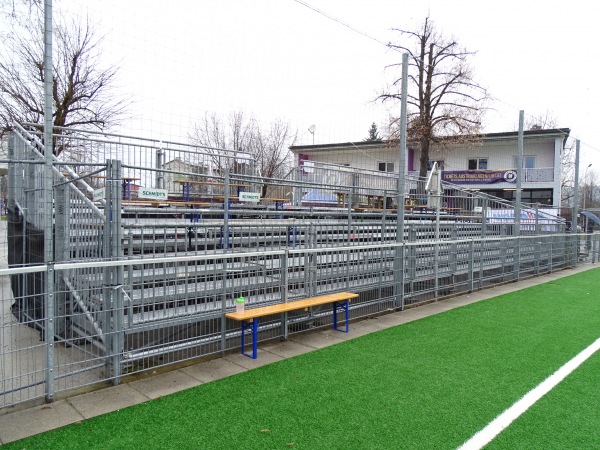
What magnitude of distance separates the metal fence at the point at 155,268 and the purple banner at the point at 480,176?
19.8 meters

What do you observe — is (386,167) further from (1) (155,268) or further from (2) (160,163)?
(1) (155,268)

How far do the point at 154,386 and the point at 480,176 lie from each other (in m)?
29.2

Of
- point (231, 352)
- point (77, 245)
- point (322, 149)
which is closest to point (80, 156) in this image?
point (77, 245)

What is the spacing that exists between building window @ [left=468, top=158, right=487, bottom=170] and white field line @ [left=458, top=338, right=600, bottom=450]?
27395mm

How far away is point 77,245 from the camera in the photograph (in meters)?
5.09

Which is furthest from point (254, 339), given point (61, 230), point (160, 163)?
point (160, 163)

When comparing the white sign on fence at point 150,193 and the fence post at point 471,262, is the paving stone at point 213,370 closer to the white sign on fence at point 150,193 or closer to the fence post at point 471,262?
the white sign on fence at point 150,193

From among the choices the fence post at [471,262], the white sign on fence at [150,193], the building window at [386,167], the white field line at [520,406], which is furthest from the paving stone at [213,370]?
the building window at [386,167]

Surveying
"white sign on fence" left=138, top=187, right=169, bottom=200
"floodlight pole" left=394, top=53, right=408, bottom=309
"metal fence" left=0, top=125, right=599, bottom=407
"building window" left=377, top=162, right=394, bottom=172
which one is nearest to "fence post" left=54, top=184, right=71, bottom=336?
"metal fence" left=0, top=125, right=599, bottom=407

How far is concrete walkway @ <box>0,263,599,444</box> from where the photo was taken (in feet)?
12.0

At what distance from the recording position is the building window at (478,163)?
31.1 m

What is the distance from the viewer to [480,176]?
2992cm

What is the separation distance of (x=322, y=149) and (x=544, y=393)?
16.4 metres

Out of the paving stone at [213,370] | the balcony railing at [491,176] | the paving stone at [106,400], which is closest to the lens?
the paving stone at [106,400]
